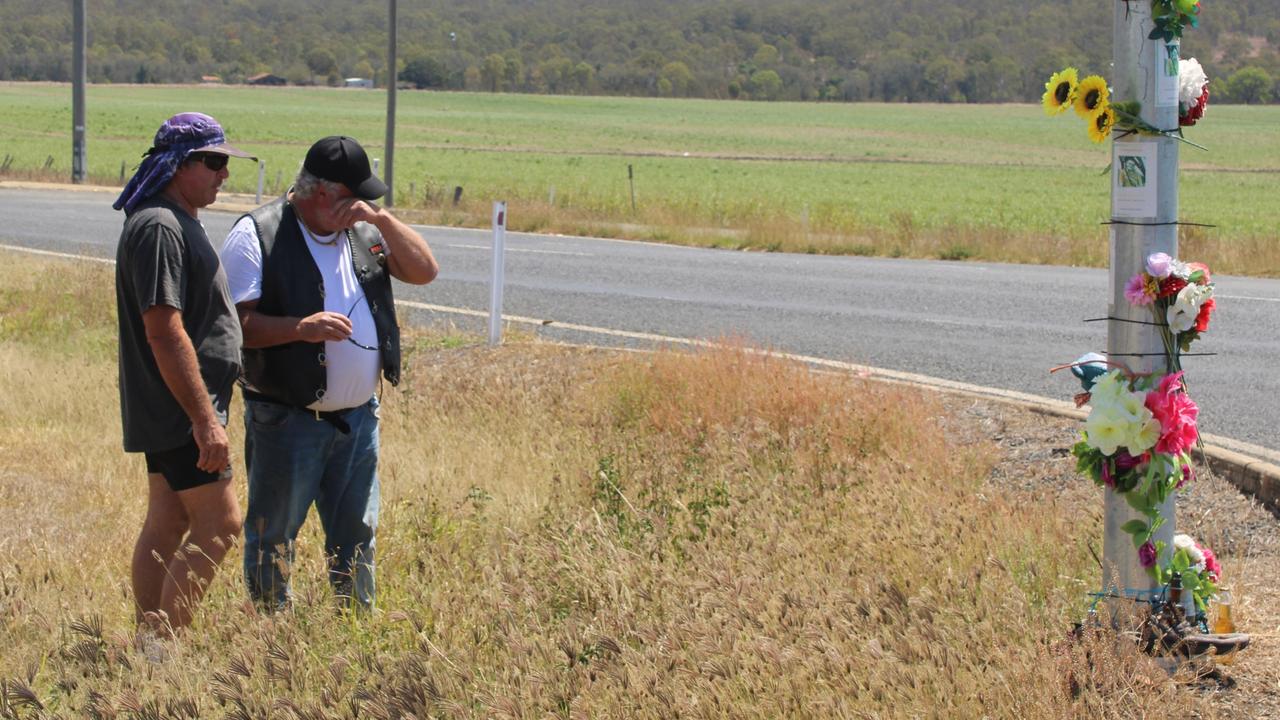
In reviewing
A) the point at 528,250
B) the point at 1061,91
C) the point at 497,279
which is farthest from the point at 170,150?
the point at 528,250

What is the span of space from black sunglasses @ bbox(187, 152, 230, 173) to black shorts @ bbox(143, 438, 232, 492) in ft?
2.69

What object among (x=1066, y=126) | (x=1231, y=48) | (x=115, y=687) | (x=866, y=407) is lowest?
(x=115, y=687)

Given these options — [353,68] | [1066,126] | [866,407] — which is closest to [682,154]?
[1066,126]

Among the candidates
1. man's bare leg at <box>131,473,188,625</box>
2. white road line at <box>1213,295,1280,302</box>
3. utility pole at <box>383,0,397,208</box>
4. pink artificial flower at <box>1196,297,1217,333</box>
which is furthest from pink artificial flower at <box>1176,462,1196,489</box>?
utility pole at <box>383,0,397,208</box>

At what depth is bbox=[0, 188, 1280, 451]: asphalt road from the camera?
9523 millimetres

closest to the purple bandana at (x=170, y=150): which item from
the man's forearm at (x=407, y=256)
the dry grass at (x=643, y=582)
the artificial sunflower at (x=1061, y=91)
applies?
the man's forearm at (x=407, y=256)

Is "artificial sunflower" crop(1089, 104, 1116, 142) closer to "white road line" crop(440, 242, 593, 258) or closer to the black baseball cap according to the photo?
the black baseball cap

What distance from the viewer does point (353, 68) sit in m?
187

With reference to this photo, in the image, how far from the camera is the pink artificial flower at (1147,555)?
149 inches

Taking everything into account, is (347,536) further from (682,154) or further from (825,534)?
(682,154)

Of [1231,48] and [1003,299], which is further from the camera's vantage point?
[1231,48]

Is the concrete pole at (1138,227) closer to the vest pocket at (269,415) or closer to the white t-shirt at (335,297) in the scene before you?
the white t-shirt at (335,297)

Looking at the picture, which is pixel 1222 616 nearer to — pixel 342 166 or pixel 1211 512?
pixel 1211 512

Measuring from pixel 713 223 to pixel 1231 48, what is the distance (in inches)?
7766
